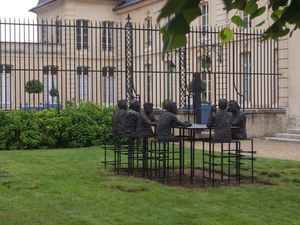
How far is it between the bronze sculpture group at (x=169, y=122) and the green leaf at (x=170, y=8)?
23.7ft

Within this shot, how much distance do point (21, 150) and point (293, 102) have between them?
31.1ft

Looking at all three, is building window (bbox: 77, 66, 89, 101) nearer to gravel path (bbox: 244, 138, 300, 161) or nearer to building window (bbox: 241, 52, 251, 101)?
gravel path (bbox: 244, 138, 300, 161)

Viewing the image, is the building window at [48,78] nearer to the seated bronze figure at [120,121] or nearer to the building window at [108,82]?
the building window at [108,82]

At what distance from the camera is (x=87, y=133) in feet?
51.9

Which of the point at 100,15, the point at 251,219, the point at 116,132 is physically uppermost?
the point at 100,15

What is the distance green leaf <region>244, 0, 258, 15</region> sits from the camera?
308cm

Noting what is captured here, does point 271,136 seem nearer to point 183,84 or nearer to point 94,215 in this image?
point 183,84

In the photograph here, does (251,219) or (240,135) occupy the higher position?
(240,135)

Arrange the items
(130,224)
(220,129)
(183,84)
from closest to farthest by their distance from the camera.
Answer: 1. (130,224)
2. (220,129)
3. (183,84)

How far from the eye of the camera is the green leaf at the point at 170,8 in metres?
1.94

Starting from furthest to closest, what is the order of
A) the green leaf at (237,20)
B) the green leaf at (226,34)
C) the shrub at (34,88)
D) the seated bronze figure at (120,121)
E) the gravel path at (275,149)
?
the shrub at (34,88) → the gravel path at (275,149) → the seated bronze figure at (120,121) → the green leaf at (226,34) → the green leaf at (237,20)

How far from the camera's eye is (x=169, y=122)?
934cm

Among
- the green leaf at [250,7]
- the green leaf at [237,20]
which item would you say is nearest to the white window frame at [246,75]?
the green leaf at [237,20]

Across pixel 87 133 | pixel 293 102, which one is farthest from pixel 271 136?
pixel 87 133
